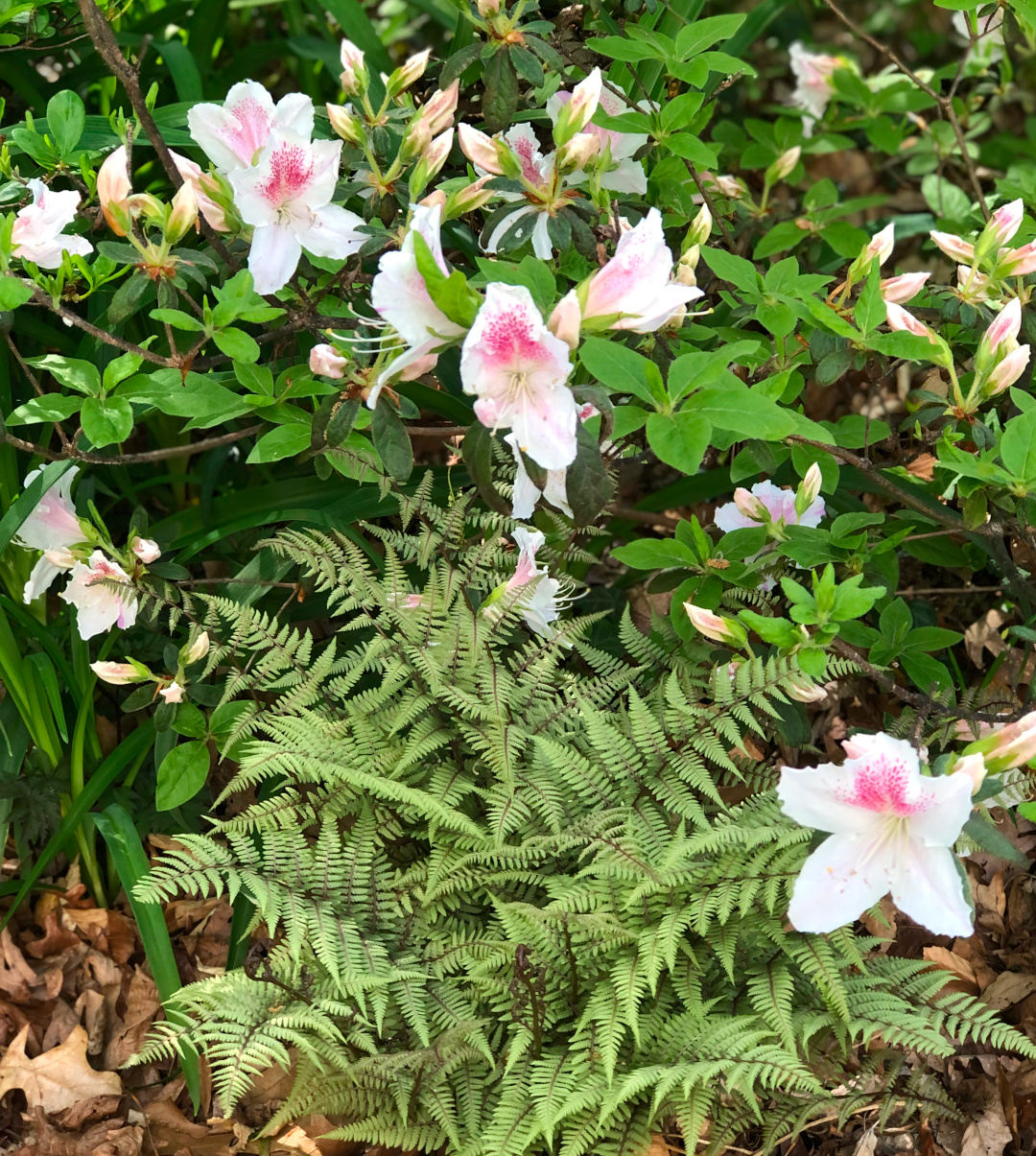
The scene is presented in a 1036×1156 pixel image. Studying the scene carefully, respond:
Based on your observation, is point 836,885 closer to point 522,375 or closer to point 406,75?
point 522,375

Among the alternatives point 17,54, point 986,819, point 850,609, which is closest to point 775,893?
point 986,819

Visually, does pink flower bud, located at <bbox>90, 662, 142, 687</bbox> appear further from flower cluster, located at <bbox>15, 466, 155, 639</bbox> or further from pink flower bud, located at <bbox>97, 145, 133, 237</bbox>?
pink flower bud, located at <bbox>97, 145, 133, 237</bbox>

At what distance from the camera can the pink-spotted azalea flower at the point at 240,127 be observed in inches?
62.1

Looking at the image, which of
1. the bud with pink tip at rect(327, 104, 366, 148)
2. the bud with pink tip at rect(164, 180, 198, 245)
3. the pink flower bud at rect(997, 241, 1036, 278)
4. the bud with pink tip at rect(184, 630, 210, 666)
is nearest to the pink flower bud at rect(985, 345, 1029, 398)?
the pink flower bud at rect(997, 241, 1036, 278)

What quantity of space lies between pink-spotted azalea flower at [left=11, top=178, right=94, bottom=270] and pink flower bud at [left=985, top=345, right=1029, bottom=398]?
134 centimetres

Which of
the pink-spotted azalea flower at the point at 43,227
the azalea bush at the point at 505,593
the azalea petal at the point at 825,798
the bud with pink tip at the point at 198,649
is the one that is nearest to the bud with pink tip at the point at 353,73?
the azalea bush at the point at 505,593

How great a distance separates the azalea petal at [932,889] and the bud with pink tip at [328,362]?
3.03 ft

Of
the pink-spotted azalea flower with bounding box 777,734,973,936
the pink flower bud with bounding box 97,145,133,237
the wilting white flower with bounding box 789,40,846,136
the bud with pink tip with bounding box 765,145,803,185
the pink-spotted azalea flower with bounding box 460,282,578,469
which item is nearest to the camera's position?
the pink-spotted azalea flower with bounding box 460,282,578,469

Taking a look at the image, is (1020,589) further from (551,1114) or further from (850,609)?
(551,1114)

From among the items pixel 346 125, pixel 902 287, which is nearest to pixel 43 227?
pixel 346 125

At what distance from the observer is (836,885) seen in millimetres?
1380

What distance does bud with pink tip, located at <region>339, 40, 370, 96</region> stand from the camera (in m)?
1.68

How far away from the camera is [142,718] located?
229 centimetres

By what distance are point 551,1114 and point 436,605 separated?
81cm
